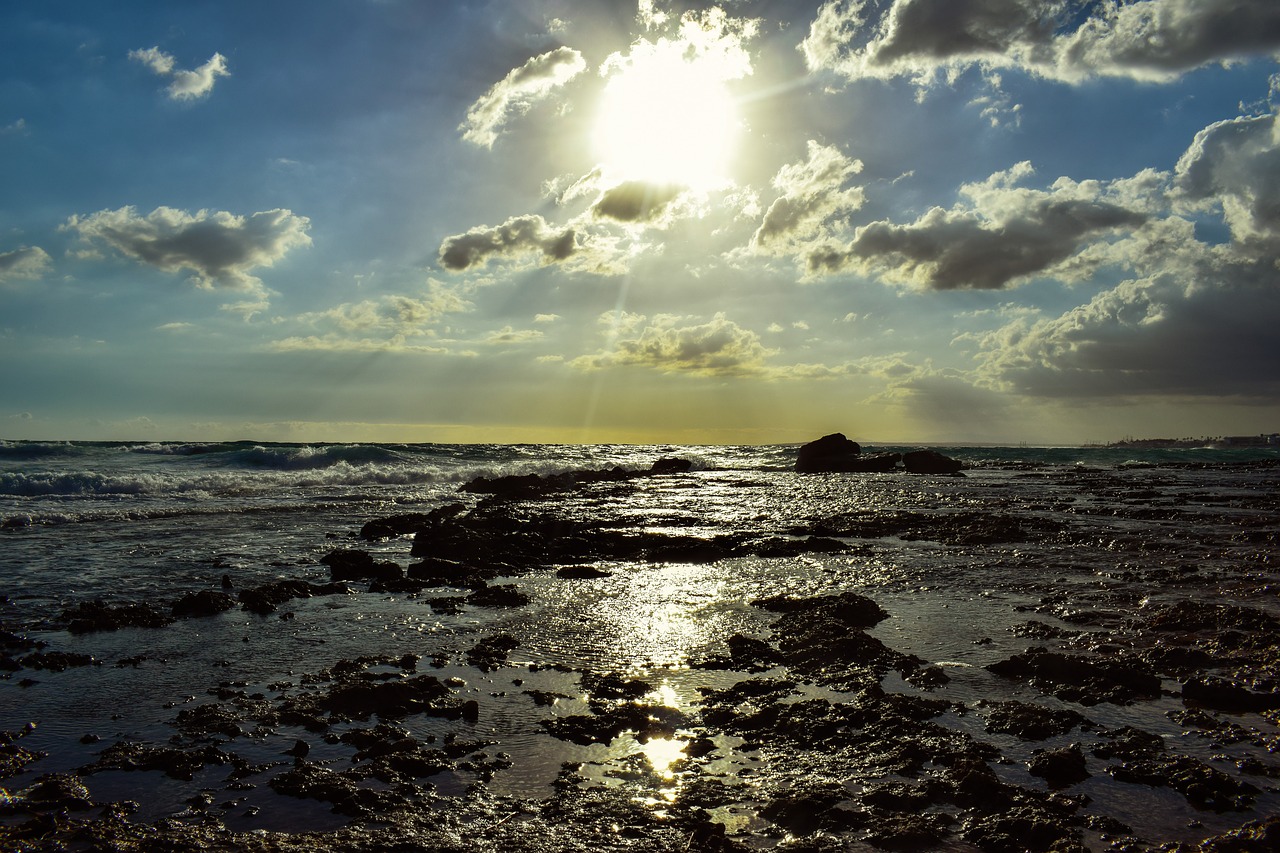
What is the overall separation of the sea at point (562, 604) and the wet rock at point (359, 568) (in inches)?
22.7

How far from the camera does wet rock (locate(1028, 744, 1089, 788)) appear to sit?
20.8 ft

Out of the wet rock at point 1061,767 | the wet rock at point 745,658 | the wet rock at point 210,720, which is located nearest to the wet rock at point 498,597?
the wet rock at point 745,658

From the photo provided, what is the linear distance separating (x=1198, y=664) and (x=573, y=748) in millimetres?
8567

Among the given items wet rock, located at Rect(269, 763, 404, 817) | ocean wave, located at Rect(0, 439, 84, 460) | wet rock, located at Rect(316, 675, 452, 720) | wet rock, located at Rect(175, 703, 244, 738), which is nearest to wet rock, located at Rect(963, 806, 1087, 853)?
wet rock, located at Rect(269, 763, 404, 817)

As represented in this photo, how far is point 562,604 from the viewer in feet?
46.5

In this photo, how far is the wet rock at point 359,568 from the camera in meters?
16.9

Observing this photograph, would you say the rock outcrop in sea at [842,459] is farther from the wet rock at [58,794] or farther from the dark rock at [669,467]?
the wet rock at [58,794]

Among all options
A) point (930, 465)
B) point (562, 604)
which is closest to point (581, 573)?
point (562, 604)

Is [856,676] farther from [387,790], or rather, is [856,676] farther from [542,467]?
[542,467]

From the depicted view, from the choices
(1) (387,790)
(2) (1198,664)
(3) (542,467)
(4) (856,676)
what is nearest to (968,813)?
(4) (856,676)

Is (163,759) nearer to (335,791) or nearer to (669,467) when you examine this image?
(335,791)

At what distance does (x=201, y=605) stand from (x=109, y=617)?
4.70 feet

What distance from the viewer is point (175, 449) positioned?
72.2 m

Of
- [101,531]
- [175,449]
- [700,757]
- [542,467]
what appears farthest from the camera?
[175,449]
